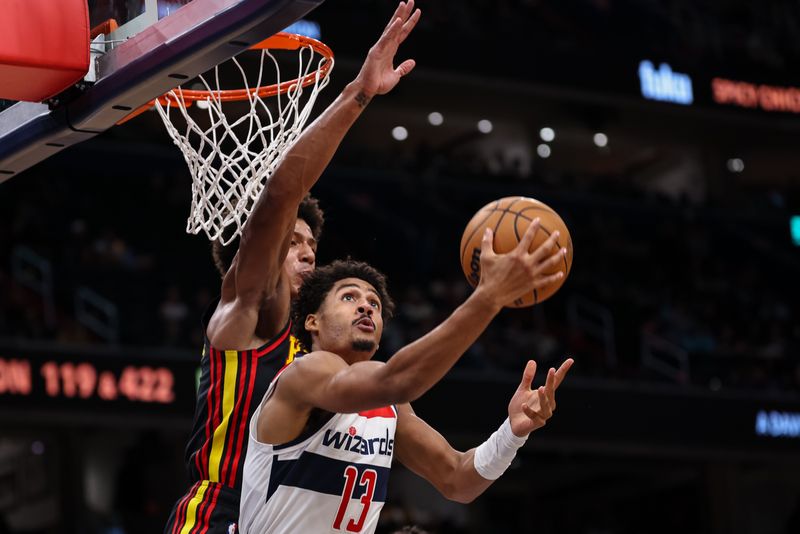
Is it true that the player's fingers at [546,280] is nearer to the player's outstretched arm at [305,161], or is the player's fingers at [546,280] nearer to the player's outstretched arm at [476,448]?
the player's outstretched arm at [476,448]

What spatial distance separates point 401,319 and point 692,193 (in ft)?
32.4

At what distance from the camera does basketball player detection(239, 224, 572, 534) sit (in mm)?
3398

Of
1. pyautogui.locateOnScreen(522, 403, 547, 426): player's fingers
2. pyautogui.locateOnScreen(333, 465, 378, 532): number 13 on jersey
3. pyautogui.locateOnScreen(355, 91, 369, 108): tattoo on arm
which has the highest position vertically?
pyautogui.locateOnScreen(355, 91, 369, 108): tattoo on arm

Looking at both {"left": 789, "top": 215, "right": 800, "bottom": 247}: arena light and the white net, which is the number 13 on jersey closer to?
the white net

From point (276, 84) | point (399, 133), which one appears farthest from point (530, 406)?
point (399, 133)

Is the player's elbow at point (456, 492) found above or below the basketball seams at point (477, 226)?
below

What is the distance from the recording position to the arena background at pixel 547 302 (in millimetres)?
14070

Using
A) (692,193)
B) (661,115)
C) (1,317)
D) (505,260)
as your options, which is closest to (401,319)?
(1,317)

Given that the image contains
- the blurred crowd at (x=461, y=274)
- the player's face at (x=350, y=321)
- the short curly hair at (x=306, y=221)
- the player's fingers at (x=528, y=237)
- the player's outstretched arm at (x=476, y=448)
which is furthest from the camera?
the blurred crowd at (x=461, y=274)

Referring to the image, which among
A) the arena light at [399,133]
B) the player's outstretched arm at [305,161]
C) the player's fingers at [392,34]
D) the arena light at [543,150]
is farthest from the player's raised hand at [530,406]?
the arena light at [543,150]

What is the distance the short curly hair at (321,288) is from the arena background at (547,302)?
8086 mm

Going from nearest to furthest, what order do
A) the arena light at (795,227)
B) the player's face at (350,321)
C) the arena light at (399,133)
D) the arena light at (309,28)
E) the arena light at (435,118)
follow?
the player's face at (350,321), the arena light at (309,28), the arena light at (795,227), the arena light at (435,118), the arena light at (399,133)

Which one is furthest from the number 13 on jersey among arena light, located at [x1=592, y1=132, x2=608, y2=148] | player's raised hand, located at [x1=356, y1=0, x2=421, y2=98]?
arena light, located at [x1=592, y1=132, x2=608, y2=148]

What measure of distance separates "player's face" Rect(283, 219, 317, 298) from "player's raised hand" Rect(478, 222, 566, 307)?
1.31m
